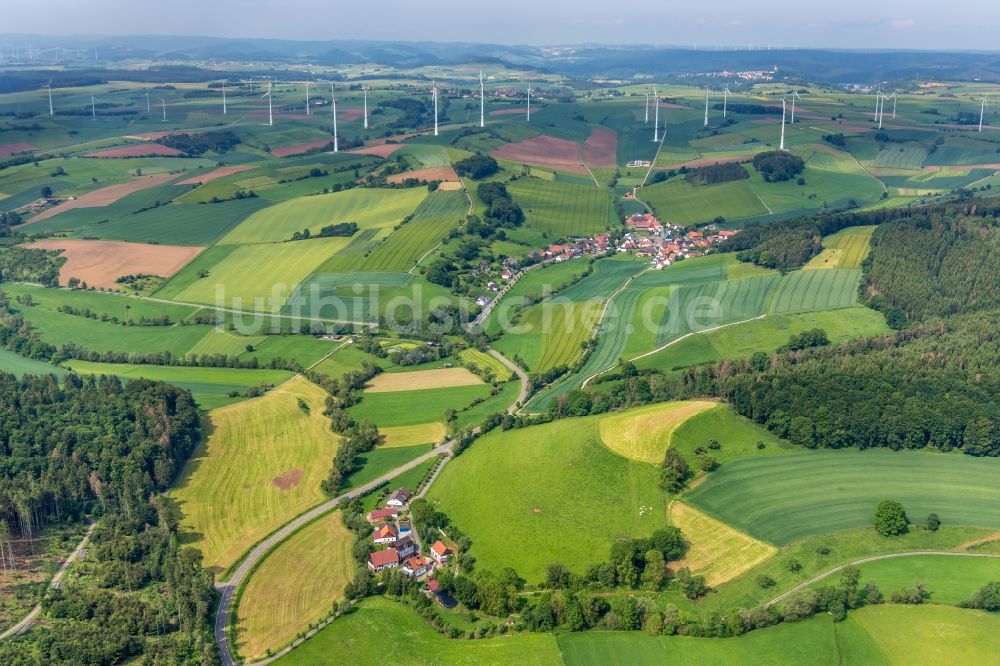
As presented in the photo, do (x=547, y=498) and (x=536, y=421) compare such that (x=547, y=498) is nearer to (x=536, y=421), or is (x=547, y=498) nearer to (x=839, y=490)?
(x=536, y=421)

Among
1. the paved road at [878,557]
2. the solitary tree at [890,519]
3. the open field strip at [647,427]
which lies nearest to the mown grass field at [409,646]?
the paved road at [878,557]

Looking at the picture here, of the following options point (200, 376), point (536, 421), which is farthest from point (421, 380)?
point (200, 376)

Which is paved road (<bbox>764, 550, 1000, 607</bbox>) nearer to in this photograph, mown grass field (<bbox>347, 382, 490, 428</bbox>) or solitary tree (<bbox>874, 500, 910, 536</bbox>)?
solitary tree (<bbox>874, 500, 910, 536</bbox>)

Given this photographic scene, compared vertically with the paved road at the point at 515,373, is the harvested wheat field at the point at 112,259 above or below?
above

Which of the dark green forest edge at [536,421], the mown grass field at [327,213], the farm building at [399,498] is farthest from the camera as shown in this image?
the mown grass field at [327,213]

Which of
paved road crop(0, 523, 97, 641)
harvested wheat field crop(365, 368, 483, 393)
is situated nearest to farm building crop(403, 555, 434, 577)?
paved road crop(0, 523, 97, 641)

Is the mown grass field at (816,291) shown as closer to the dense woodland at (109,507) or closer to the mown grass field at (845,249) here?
the mown grass field at (845,249)

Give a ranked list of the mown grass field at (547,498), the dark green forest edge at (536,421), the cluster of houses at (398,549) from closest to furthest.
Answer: the dark green forest edge at (536,421) < the cluster of houses at (398,549) < the mown grass field at (547,498)

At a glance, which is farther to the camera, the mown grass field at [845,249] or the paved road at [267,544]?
the mown grass field at [845,249]
